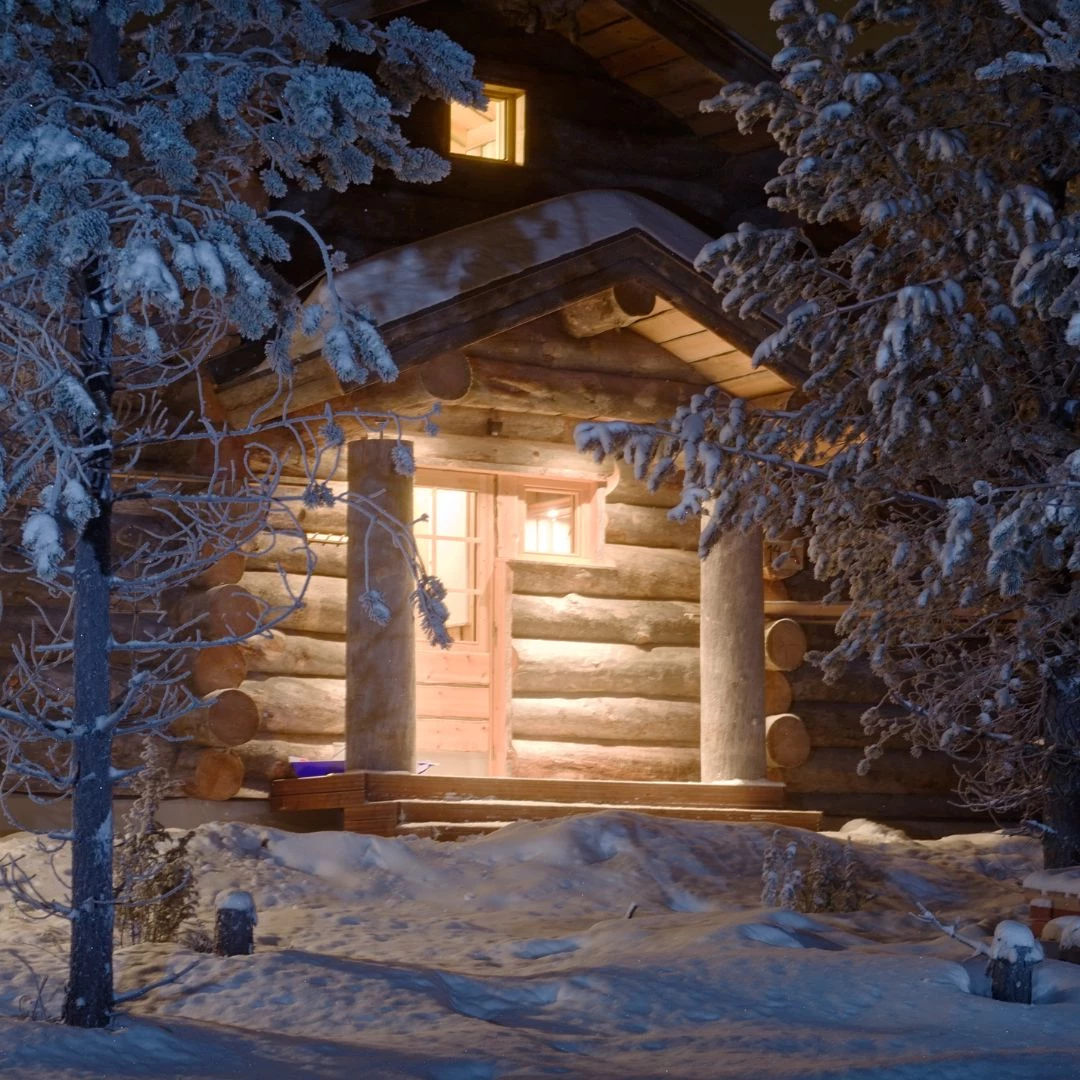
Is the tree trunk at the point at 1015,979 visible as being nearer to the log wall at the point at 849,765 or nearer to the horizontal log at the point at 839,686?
the log wall at the point at 849,765

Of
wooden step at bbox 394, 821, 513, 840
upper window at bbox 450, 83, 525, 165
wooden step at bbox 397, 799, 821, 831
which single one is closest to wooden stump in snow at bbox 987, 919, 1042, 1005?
wooden step at bbox 397, 799, 821, 831

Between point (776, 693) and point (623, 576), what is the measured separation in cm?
163

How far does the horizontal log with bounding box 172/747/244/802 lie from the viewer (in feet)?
36.9

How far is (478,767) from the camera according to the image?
13.7m

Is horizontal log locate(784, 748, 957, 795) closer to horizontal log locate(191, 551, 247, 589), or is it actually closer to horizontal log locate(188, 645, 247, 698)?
horizontal log locate(188, 645, 247, 698)

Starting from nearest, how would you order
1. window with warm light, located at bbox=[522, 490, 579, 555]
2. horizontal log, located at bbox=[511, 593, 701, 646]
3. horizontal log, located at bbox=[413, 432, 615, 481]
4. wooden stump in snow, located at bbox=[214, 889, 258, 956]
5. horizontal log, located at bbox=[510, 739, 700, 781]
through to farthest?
wooden stump in snow, located at bbox=[214, 889, 258, 956]
horizontal log, located at bbox=[413, 432, 615, 481]
horizontal log, located at bbox=[510, 739, 700, 781]
horizontal log, located at bbox=[511, 593, 701, 646]
window with warm light, located at bbox=[522, 490, 579, 555]

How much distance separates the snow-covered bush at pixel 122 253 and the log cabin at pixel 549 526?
12.6 feet

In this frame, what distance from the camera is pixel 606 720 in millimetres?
13016

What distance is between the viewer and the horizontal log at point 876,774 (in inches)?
528

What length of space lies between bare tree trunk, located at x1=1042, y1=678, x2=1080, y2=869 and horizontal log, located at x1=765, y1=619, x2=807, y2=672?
12.5 feet

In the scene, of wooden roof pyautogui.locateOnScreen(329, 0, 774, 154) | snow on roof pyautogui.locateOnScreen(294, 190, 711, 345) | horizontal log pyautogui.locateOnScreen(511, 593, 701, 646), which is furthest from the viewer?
wooden roof pyautogui.locateOnScreen(329, 0, 774, 154)

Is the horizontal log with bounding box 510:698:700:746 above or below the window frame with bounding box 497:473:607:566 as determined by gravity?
below

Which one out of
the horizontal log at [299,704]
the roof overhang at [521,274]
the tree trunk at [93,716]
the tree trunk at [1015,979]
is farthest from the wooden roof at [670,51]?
the tree trunk at [1015,979]

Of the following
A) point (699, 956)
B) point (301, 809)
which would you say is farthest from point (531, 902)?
point (301, 809)
